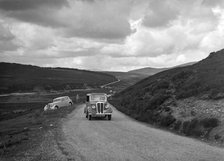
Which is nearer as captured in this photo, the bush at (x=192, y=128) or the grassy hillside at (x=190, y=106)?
the bush at (x=192, y=128)

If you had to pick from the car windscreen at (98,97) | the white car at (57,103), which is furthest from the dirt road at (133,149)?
the white car at (57,103)

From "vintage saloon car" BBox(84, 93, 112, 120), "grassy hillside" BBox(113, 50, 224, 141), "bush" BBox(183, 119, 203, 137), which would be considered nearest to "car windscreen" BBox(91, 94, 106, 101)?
"vintage saloon car" BBox(84, 93, 112, 120)

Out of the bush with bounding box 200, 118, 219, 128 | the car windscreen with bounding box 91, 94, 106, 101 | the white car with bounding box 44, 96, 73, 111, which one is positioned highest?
the car windscreen with bounding box 91, 94, 106, 101

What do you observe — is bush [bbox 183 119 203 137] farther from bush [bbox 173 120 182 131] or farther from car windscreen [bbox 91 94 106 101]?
car windscreen [bbox 91 94 106 101]

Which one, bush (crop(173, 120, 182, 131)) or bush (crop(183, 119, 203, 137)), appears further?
bush (crop(173, 120, 182, 131))

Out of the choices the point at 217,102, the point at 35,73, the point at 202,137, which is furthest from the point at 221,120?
the point at 35,73

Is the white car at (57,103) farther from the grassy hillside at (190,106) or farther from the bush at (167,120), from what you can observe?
the bush at (167,120)

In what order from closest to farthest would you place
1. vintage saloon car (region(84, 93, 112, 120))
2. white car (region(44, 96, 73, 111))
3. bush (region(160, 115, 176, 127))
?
bush (region(160, 115, 176, 127)), vintage saloon car (region(84, 93, 112, 120)), white car (region(44, 96, 73, 111))

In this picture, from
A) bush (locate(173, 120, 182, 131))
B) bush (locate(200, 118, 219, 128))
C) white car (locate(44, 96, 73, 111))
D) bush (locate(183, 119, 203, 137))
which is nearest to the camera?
bush (locate(200, 118, 219, 128))

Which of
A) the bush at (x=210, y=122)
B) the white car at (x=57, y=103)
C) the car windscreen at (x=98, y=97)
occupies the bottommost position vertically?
the white car at (x=57, y=103)

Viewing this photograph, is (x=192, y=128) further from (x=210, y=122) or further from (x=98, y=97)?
(x=98, y=97)

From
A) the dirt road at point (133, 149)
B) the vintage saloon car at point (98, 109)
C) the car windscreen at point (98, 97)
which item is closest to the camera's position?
the dirt road at point (133, 149)

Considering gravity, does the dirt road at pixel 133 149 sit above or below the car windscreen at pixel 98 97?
below

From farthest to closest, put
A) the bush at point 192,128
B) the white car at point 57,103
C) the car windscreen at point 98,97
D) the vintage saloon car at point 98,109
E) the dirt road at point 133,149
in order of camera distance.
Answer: the white car at point 57,103 < the car windscreen at point 98,97 < the vintage saloon car at point 98,109 < the bush at point 192,128 < the dirt road at point 133,149
